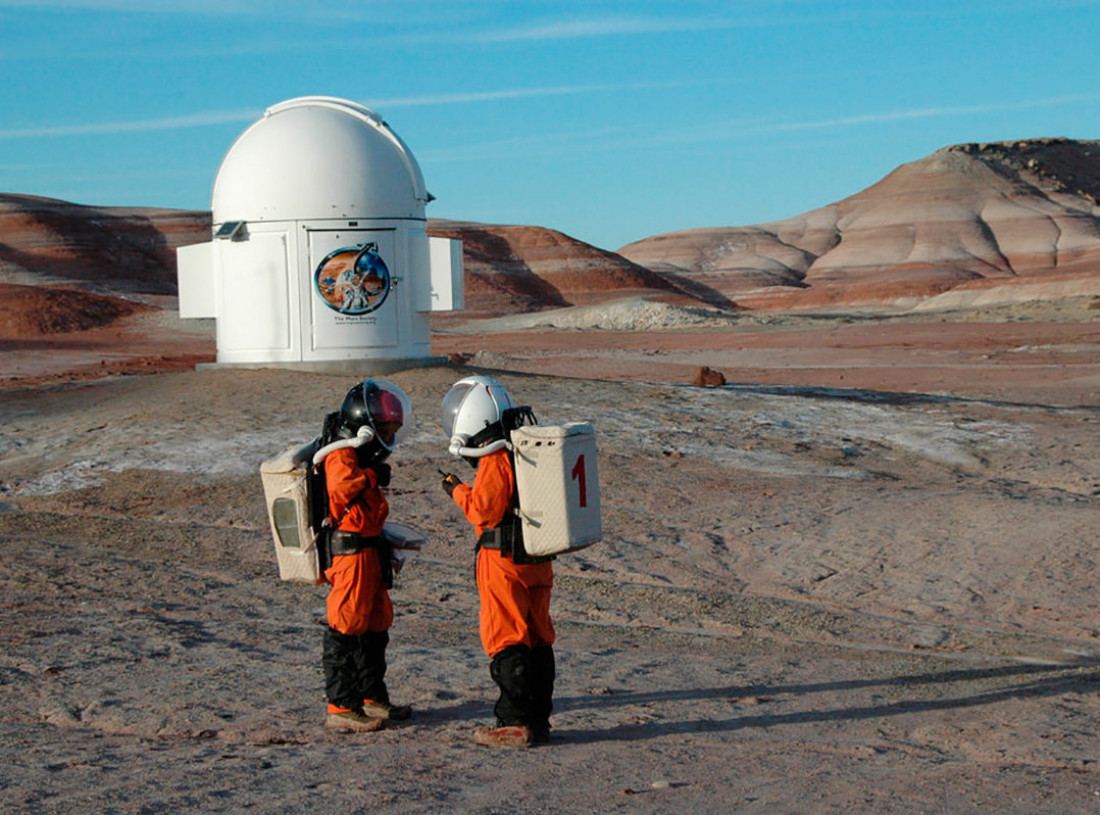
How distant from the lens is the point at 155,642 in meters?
7.39

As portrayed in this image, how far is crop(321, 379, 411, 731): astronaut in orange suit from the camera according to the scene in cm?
595

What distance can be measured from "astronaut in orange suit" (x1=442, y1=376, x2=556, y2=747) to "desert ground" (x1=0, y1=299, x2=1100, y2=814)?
19 centimetres

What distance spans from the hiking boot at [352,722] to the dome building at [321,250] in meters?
9.32

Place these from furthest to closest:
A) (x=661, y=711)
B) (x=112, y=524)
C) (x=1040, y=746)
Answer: (x=112, y=524)
(x=661, y=711)
(x=1040, y=746)

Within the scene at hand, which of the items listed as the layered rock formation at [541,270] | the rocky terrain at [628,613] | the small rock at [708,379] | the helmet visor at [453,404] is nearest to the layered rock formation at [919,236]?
the layered rock formation at [541,270]

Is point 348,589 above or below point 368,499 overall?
below

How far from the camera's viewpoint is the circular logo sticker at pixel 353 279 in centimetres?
1468

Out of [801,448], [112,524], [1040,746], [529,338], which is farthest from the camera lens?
[529,338]

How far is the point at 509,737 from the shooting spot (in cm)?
564

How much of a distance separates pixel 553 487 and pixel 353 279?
942cm

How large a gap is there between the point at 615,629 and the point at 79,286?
241ft

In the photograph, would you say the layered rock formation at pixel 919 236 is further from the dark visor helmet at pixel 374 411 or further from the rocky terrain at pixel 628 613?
the dark visor helmet at pixel 374 411

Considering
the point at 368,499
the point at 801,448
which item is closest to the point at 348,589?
the point at 368,499

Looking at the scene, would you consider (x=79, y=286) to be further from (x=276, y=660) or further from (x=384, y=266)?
(x=276, y=660)
